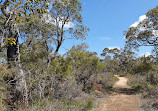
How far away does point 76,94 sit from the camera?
901 cm

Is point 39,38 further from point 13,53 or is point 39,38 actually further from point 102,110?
point 102,110

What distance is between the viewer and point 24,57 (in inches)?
371

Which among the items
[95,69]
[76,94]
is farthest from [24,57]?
[95,69]

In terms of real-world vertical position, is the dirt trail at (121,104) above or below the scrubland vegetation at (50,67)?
below

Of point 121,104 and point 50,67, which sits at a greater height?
Answer: point 50,67

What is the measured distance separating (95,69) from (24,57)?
21.2 ft

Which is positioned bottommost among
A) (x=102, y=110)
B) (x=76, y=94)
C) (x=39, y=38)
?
(x=102, y=110)

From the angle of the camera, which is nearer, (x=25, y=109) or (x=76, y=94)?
(x=25, y=109)

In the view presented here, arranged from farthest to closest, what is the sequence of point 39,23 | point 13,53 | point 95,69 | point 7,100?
point 95,69
point 39,23
point 13,53
point 7,100

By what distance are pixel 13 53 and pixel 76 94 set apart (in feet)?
16.8

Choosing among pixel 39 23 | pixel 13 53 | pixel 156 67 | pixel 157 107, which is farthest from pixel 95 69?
pixel 156 67

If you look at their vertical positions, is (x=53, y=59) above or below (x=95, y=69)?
above

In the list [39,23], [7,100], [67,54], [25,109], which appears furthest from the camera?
[67,54]

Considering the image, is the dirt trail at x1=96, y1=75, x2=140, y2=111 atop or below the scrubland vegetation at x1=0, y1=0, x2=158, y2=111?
below
